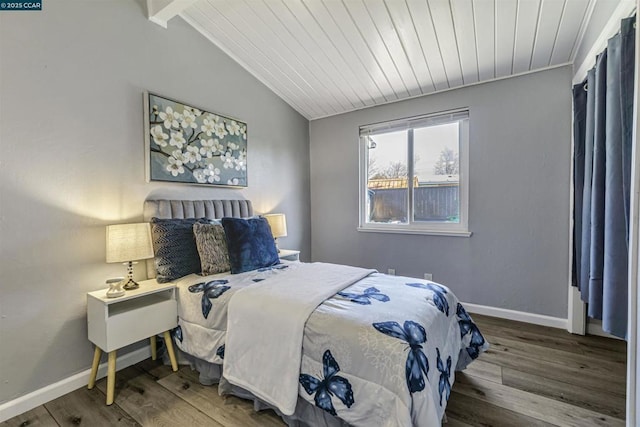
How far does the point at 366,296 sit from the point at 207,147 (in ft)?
6.58

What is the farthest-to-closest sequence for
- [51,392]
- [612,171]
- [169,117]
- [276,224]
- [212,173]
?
[276,224] < [212,173] < [169,117] < [51,392] < [612,171]

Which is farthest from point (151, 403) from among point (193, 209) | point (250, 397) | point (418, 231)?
point (418, 231)

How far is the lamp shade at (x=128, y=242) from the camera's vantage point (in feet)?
5.89

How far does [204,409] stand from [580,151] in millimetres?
3274

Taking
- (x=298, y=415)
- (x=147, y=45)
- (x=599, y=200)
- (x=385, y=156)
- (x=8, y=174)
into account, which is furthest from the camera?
(x=385, y=156)

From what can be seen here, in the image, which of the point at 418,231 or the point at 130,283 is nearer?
the point at 130,283

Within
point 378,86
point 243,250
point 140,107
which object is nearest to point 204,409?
point 243,250

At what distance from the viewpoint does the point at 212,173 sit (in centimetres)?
271

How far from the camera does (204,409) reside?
1628 millimetres

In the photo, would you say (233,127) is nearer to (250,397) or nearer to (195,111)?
(195,111)

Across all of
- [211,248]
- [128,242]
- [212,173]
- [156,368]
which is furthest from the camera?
[212,173]

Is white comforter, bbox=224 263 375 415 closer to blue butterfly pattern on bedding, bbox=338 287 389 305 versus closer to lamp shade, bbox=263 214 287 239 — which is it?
blue butterfly pattern on bedding, bbox=338 287 389 305

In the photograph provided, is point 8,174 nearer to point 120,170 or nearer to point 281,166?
point 120,170

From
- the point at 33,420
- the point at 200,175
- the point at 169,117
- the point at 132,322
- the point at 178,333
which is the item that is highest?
the point at 169,117
